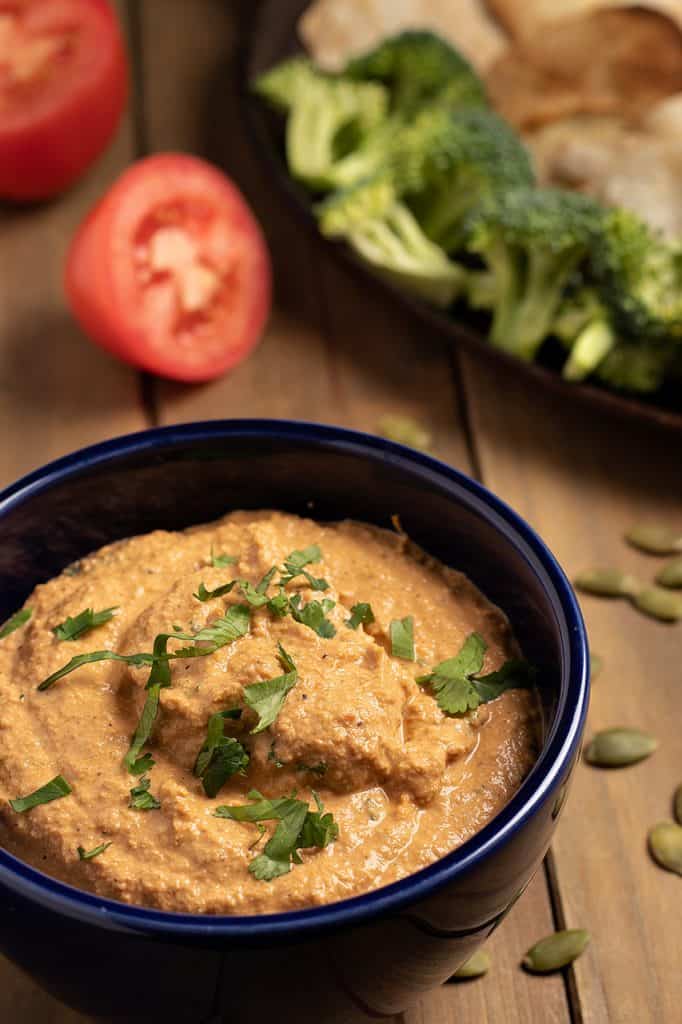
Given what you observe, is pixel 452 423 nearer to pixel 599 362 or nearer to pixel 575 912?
pixel 599 362

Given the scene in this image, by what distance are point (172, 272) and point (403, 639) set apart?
64.7 inches

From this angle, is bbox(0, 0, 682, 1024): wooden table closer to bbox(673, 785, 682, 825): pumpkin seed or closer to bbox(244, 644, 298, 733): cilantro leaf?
bbox(673, 785, 682, 825): pumpkin seed

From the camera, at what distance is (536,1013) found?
2113 millimetres

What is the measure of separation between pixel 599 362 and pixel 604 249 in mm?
292

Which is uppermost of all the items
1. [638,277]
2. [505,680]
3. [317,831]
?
[317,831]

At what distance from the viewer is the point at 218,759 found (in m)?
1.74

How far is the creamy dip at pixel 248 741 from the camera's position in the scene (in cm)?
166

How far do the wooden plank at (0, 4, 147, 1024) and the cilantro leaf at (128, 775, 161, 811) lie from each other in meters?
1.44

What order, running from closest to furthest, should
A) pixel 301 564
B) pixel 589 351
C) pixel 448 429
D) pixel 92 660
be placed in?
pixel 92 660 < pixel 301 564 < pixel 589 351 < pixel 448 429

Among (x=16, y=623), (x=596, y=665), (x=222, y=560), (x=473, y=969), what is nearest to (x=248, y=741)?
(x=222, y=560)

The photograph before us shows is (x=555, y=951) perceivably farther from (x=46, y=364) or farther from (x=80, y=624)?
(x=46, y=364)

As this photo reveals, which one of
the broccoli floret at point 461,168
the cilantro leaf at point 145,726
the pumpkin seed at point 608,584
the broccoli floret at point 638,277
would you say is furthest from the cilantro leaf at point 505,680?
the broccoli floret at point 461,168

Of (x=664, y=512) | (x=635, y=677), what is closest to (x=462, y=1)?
(x=664, y=512)

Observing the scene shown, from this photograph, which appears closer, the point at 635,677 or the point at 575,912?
the point at 575,912
